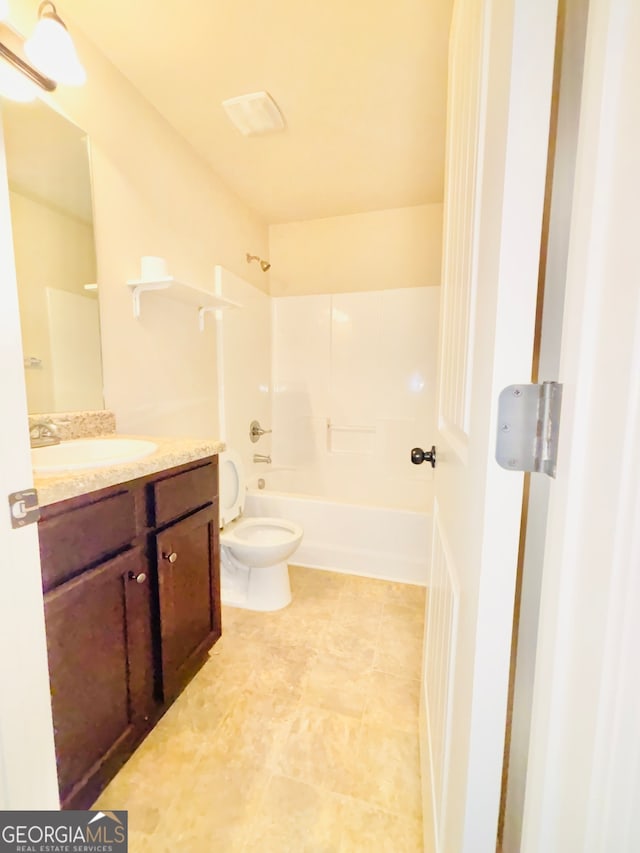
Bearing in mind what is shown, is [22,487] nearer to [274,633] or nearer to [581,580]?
[581,580]

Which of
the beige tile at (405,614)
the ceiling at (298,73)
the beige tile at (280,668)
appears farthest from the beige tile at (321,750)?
the ceiling at (298,73)

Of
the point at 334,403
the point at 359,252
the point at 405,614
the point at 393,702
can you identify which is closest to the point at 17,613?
the point at 393,702

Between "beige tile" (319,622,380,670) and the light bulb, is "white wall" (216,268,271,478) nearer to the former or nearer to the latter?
the light bulb

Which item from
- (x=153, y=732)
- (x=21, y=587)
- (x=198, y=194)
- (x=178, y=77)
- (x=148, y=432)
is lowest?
(x=153, y=732)

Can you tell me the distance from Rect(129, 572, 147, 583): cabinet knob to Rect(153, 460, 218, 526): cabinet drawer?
0.15 m

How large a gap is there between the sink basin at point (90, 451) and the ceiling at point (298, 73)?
4.82 ft

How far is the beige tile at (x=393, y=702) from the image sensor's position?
123 centimetres

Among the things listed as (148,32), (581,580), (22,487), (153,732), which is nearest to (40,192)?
(148,32)

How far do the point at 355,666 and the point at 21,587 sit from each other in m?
1.31

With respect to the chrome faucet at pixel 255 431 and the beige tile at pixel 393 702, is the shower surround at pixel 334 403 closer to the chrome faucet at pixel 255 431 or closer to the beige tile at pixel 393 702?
the chrome faucet at pixel 255 431

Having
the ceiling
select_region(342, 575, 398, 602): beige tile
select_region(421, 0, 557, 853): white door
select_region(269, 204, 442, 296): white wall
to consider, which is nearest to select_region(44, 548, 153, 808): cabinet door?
select_region(421, 0, 557, 853): white door

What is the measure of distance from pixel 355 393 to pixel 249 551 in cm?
153

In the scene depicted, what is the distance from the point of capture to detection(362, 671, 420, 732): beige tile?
1.23 m

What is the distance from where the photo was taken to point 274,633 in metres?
1.66
